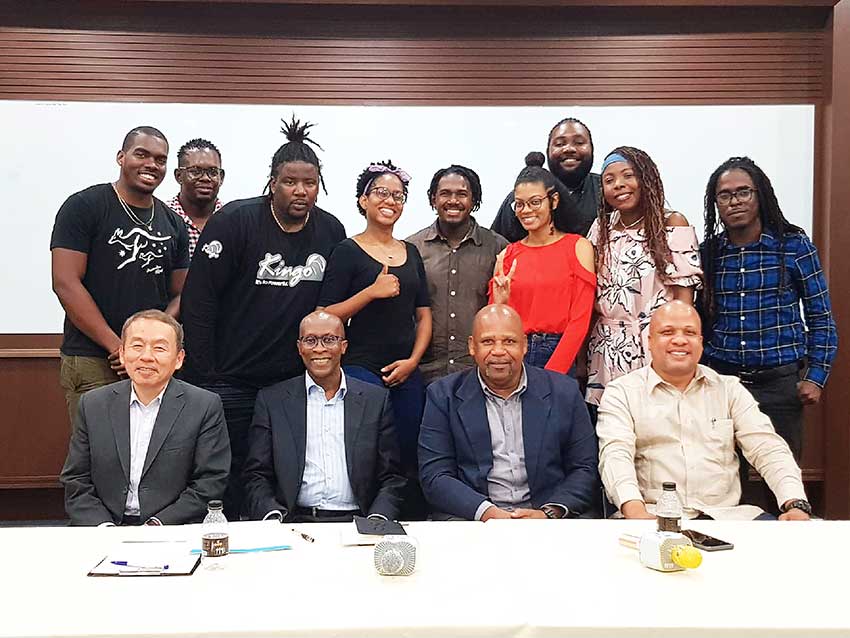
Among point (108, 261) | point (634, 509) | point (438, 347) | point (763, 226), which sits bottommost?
point (634, 509)

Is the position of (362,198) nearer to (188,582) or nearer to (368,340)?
(368,340)

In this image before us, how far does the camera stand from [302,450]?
121 inches

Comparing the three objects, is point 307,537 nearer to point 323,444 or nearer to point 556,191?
point 323,444

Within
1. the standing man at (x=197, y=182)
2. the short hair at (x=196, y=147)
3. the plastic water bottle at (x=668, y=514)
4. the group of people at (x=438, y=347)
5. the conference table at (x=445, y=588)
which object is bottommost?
the conference table at (x=445, y=588)

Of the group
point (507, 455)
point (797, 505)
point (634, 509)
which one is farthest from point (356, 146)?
point (797, 505)

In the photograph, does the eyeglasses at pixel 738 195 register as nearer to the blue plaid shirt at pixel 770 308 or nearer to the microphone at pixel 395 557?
the blue plaid shirt at pixel 770 308

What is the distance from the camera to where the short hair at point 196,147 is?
4.50 m

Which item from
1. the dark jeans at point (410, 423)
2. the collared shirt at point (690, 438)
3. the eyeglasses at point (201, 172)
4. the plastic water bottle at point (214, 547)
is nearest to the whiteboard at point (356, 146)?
the eyeglasses at point (201, 172)

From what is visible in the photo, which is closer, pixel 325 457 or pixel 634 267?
pixel 325 457

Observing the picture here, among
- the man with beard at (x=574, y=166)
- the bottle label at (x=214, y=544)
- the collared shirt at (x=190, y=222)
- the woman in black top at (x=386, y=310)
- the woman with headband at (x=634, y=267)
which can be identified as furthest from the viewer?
the collared shirt at (x=190, y=222)

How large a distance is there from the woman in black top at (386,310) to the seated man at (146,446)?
0.74 m

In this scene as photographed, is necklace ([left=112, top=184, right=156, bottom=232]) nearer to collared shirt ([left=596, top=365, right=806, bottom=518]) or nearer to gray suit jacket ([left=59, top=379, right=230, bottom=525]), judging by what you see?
gray suit jacket ([left=59, top=379, right=230, bottom=525])

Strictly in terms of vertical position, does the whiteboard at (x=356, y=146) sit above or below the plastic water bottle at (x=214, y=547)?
above

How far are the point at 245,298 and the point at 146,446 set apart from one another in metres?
0.87
